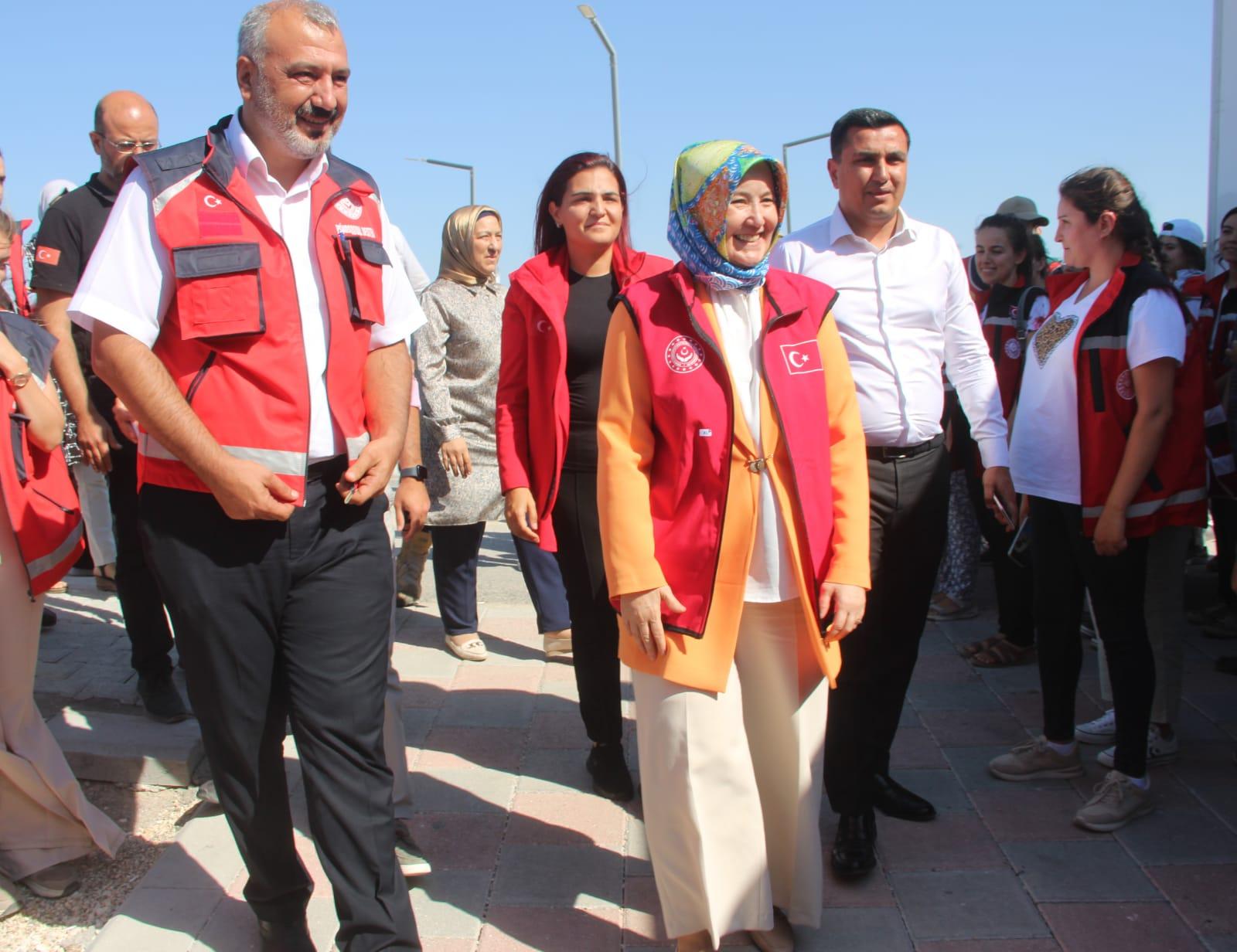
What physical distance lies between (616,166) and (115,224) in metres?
1.88

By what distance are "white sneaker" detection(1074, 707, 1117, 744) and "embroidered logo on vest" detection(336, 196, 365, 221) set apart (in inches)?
124

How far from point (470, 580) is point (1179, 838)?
3.24m

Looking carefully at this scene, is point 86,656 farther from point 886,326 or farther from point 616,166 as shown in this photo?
point 886,326

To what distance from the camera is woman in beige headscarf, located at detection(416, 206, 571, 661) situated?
505 cm

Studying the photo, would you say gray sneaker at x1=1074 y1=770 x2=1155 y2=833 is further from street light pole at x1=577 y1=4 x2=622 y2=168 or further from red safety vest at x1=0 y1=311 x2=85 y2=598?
street light pole at x1=577 y1=4 x2=622 y2=168

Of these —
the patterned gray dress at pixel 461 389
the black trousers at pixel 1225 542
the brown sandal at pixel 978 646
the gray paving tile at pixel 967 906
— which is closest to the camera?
the gray paving tile at pixel 967 906

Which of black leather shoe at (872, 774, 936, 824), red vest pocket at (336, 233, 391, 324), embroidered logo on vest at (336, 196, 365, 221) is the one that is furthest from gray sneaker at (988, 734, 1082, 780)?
embroidered logo on vest at (336, 196, 365, 221)

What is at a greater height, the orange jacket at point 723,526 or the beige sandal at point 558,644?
the orange jacket at point 723,526

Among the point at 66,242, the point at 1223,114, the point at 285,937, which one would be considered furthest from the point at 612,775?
the point at 1223,114

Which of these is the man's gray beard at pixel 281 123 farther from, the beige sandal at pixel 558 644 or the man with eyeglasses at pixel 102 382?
the beige sandal at pixel 558 644

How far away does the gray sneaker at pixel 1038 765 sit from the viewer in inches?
152

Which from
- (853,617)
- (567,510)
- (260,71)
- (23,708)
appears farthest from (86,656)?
(853,617)

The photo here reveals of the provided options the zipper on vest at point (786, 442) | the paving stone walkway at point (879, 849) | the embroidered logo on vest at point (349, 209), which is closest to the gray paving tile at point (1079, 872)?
the paving stone walkway at point (879, 849)

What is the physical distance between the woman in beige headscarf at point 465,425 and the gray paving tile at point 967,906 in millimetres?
2407
